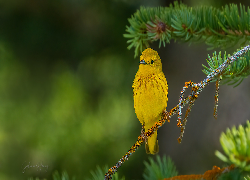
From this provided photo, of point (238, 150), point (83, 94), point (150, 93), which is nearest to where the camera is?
point (238, 150)

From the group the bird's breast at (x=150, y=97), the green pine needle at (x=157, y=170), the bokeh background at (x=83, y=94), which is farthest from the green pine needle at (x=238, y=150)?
the bokeh background at (x=83, y=94)

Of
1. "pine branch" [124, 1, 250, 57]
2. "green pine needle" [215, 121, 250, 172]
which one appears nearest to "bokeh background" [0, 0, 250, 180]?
"pine branch" [124, 1, 250, 57]

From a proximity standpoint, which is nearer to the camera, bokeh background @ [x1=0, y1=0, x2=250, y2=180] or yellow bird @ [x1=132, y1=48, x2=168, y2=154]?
yellow bird @ [x1=132, y1=48, x2=168, y2=154]

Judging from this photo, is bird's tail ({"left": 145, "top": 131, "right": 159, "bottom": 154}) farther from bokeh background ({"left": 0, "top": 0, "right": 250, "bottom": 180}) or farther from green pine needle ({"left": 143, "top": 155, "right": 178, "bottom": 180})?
bokeh background ({"left": 0, "top": 0, "right": 250, "bottom": 180})

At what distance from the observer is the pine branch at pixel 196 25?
0.59m

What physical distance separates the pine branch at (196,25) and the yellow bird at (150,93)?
9 centimetres

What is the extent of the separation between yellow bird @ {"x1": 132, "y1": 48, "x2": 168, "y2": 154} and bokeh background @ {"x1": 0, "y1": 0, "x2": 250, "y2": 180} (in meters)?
0.61

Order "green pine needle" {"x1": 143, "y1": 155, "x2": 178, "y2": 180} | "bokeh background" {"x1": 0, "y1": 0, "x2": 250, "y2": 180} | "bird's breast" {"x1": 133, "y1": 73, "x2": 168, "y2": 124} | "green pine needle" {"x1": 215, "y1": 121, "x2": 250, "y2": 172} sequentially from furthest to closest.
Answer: "bokeh background" {"x1": 0, "y1": 0, "x2": 250, "y2": 180}, "bird's breast" {"x1": 133, "y1": 73, "x2": 168, "y2": 124}, "green pine needle" {"x1": 143, "y1": 155, "x2": 178, "y2": 180}, "green pine needle" {"x1": 215, "y1": 121, "x2": 250, "y2": 172}

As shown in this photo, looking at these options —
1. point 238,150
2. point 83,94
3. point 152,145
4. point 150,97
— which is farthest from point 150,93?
point 83,94

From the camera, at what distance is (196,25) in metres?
0.61

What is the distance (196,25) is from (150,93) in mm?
212

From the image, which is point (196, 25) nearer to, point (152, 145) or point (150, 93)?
point (150, 93)

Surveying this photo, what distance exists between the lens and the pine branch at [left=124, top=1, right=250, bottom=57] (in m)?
0.59

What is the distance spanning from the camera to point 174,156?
125cm
